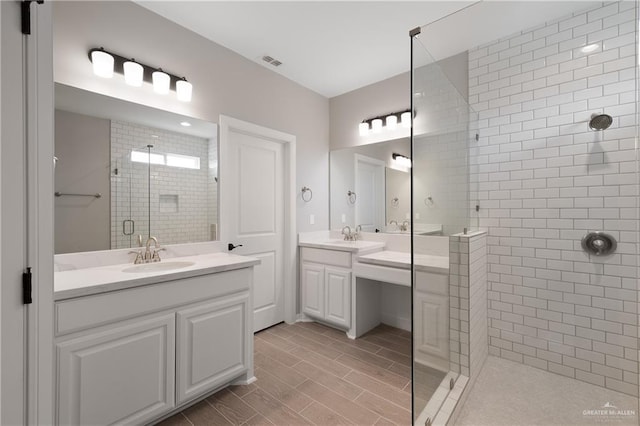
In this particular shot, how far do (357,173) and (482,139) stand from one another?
1.37m

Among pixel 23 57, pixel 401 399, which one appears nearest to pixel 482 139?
pixel 401 399

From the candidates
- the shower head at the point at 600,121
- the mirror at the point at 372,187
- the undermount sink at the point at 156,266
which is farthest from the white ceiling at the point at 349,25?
the undermount sink at the point at 156,266

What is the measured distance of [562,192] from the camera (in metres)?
1.86

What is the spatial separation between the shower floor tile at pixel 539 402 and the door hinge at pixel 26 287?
2135 millimetres

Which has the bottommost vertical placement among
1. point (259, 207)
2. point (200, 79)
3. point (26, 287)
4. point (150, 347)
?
point (150, 347)

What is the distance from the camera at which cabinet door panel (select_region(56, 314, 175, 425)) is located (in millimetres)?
1235

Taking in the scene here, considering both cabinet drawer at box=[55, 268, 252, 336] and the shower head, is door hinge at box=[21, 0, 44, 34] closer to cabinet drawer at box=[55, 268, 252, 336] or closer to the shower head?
cabinet drawer at box=[55, 268, 252, 336]

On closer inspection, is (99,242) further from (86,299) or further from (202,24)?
(202,24)

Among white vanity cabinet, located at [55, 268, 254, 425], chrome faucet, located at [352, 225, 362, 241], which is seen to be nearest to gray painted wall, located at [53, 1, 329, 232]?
chrome faucet, located at [352, 225, 362, 241]

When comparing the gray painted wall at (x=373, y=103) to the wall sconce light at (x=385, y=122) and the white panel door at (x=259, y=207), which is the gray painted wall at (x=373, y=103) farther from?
the white panel door at (x=259, y=207)

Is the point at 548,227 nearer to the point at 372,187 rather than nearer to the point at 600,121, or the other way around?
the point at 600,121

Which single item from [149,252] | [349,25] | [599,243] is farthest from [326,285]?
[349,25]

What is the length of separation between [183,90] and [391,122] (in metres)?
2.09

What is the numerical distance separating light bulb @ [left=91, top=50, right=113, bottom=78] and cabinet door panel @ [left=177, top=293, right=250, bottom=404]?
165 cm
